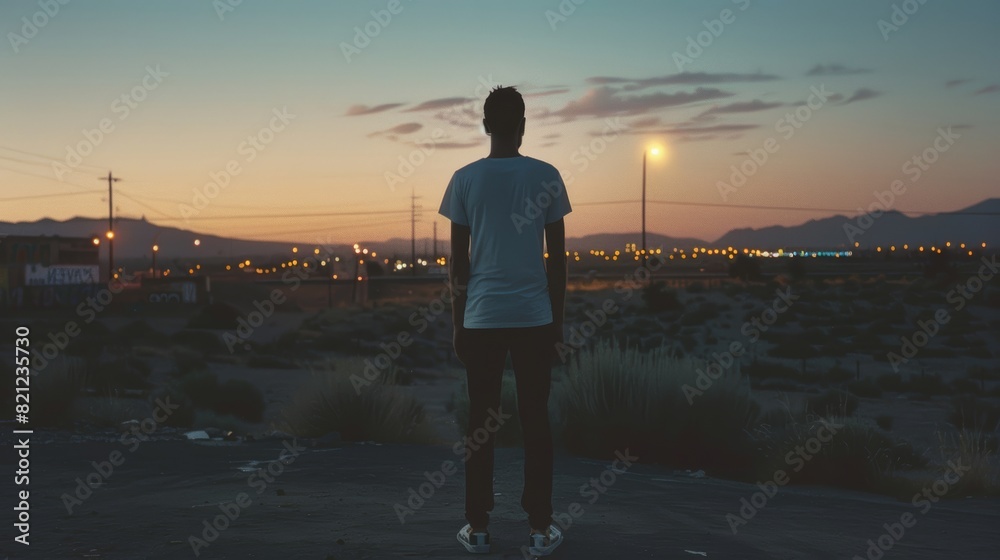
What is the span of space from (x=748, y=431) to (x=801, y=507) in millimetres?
4061

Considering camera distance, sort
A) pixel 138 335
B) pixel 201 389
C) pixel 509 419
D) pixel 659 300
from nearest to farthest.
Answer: pixel 509 419 < pixel 201 389 < pixel 138 335 < pixel 659 300

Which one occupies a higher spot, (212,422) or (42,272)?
(42,272)

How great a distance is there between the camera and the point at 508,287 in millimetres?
4871

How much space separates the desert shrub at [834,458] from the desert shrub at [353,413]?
4.50 m

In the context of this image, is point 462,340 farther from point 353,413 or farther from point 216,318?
point 216,318

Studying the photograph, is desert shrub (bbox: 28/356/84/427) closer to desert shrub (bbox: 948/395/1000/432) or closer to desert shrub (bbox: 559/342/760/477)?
desert shrub (bbox: 559/342/760/477)

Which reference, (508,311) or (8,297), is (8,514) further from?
(8,297)

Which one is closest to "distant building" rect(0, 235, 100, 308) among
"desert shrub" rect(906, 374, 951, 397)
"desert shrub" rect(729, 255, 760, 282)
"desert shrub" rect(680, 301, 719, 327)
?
"desert shrub" rect(680, 301, 719, 327)

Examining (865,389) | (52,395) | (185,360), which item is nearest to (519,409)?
(52,395)

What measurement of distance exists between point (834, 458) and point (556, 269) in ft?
21.0

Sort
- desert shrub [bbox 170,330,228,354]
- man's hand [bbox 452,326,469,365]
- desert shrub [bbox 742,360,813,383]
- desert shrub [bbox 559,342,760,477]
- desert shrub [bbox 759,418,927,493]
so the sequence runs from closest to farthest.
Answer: man's hand [bbox 452,326,469,365], desert shrub [bbox 759,418,927,493], desert shrub [bbox 559,342,760,477], desert shrub [bbox 742,360,813,383], desert shrub [bbox 170,330,228,354]

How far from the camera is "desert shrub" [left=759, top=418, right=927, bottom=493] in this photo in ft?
32.9

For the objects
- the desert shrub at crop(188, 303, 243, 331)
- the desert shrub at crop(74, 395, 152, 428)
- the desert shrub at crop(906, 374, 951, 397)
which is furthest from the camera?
the desert shrub at crop(188, 303, 243, 331)

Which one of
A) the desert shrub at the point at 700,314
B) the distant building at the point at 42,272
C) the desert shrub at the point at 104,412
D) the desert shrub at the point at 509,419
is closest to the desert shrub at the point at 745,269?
the desert shrub at the point at 700,314
